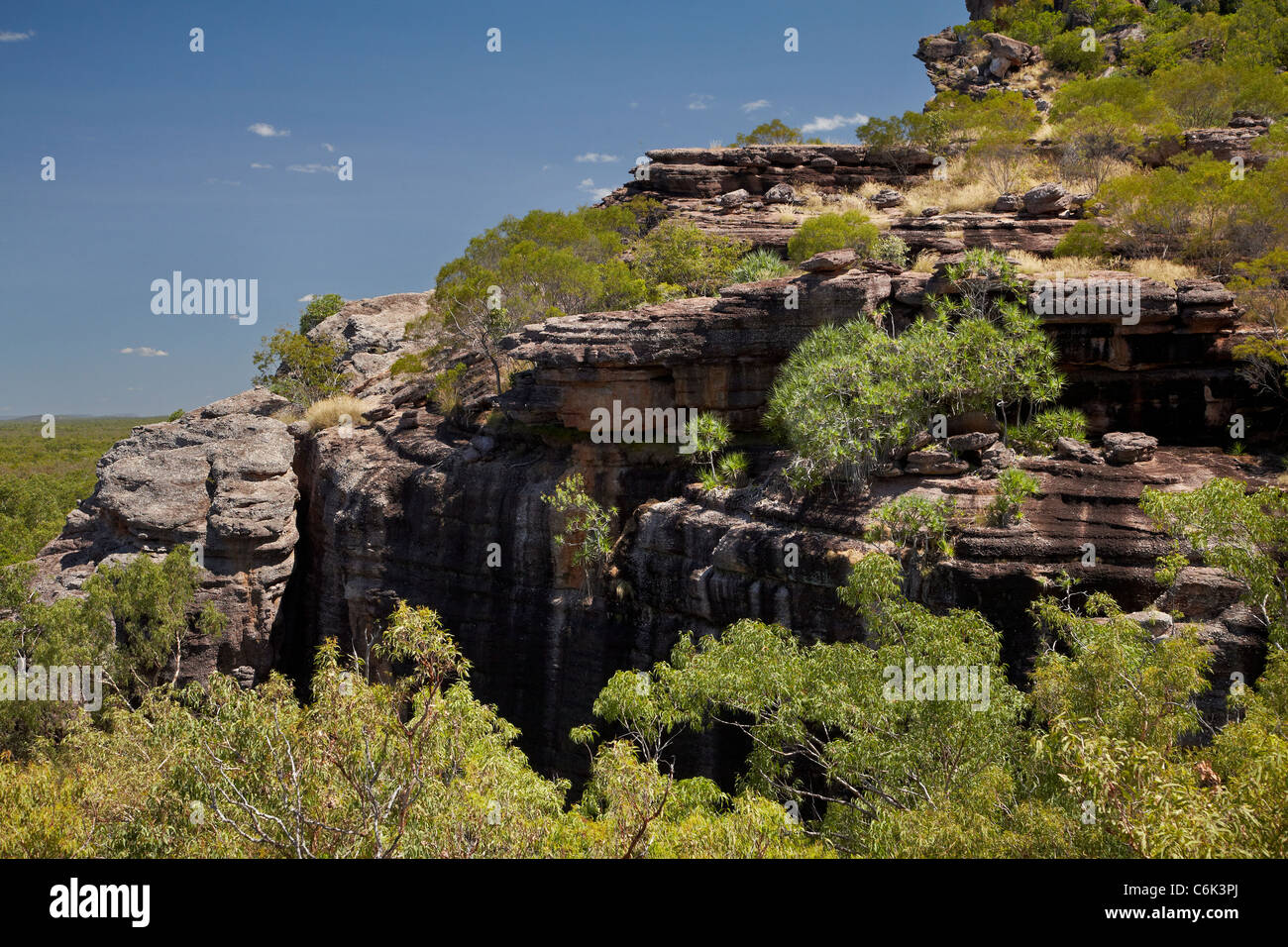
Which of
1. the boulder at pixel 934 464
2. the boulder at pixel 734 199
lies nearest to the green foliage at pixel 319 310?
the boulder at pixel 734 199

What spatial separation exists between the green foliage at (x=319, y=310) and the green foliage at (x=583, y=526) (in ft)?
103

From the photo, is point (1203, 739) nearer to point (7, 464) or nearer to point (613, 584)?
point (613, 584)

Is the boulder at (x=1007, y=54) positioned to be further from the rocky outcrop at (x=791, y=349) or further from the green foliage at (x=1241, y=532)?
the green foliage at (x=1241, y=532)

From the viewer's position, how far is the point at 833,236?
30.3m

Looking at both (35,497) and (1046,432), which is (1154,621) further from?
(35,497)

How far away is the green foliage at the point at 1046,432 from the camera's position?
66.4 feet

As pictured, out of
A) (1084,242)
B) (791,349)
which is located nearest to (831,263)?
(791,349)

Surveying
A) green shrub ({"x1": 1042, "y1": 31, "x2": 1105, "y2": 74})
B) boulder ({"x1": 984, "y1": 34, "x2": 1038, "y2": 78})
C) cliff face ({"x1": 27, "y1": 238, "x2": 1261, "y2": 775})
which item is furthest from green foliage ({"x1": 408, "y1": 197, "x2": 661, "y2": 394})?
green shrub ({"x1": 1042, "y1": 31, "x2": 1105, "y2": 74})

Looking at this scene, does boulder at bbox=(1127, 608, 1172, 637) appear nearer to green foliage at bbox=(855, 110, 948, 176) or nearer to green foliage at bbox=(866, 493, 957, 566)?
green foliage at bbox=(866, 493, 957, 566)

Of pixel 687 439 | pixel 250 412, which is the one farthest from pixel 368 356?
pixel 687 439

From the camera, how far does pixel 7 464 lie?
3113 inches
